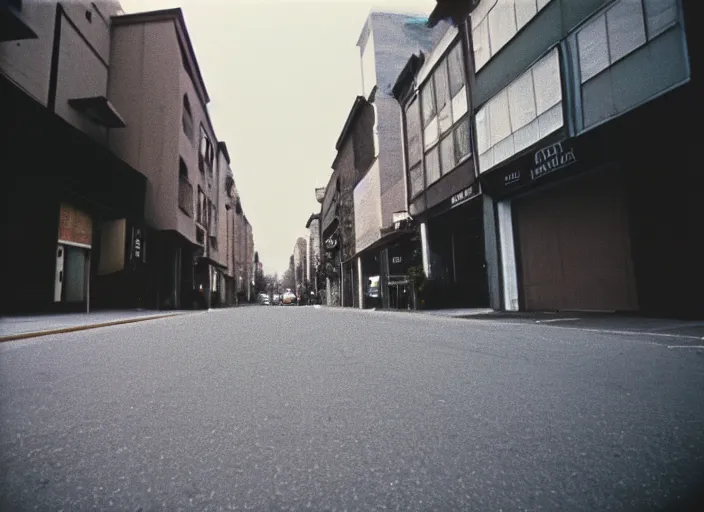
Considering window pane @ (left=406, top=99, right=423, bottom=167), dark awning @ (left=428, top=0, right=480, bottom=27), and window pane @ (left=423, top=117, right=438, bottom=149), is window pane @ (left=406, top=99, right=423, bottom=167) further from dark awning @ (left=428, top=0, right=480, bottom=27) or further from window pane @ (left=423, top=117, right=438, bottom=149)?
dark awning @ (left=428, top=0, right=480, bottom=27)

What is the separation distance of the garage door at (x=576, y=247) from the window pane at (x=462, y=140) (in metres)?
3.24

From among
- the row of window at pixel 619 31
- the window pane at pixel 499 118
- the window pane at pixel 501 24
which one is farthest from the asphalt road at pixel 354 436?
the window pane at pixel 501 24

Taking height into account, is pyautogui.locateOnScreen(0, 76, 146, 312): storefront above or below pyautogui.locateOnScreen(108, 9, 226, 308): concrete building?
below

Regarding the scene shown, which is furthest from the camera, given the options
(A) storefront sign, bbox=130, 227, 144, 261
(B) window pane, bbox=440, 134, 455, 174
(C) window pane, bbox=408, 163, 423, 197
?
(A) storefront sign, bbox=130, 227, 144, 261

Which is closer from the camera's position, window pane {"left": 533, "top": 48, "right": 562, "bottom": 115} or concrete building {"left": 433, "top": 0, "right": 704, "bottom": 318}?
concrete building {"left": 433, "top": 0, "right": 704, "bottom": 318}

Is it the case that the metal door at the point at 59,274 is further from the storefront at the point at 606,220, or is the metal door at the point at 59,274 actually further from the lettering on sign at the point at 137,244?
the storefront at the point at 606,220

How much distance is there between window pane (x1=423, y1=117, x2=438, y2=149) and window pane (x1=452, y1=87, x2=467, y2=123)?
5.17ft

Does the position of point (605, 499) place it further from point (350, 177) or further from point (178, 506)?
point (350, 177)

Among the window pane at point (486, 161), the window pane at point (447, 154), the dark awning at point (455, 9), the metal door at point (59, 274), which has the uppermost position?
the dark awning at point (455, 9)

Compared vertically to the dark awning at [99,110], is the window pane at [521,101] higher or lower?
lower

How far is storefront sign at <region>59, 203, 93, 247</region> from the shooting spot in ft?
46.6

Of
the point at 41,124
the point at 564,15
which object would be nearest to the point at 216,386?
the point at 564,15

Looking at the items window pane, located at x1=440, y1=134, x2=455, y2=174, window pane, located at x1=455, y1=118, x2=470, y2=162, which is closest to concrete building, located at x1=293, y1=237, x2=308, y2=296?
window pane, located at x1=440, y1=134, x2=455, y2=174

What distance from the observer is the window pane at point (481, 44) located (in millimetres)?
13750
